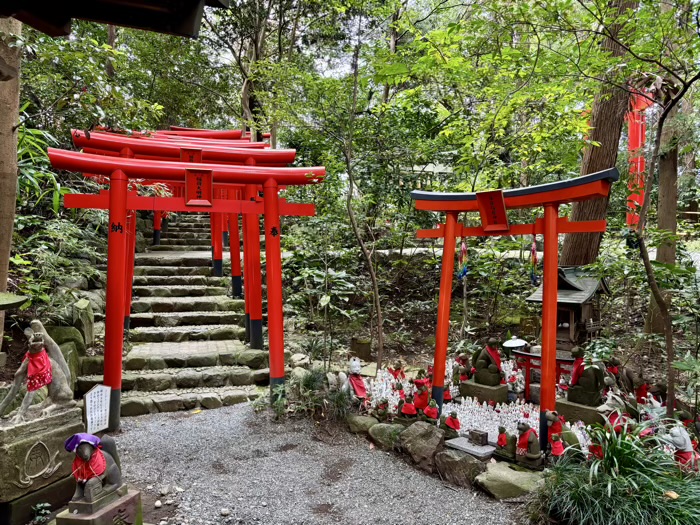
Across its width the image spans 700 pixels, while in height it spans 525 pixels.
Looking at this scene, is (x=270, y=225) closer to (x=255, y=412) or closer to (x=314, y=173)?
(x=314, y=173)

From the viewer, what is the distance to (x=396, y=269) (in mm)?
10539

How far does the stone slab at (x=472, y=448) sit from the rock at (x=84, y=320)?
5149 mm

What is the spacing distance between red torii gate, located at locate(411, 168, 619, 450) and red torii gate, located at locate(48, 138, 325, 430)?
6.09ft

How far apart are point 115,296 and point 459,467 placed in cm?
404

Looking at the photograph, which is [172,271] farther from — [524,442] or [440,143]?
[524,442]

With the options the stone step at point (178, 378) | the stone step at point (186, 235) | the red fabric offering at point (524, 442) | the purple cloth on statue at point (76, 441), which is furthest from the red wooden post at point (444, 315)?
the stone step at point (186, 235)

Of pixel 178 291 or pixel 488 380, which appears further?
pixel 178 291

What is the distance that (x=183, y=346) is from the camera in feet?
24.4

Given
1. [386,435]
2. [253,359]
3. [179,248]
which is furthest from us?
[179,248]

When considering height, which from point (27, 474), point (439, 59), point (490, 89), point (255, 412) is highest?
point (439, 59)

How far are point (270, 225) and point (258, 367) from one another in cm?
242

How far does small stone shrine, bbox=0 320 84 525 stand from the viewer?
3.11m

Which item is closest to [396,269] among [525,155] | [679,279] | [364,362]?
[364,362]

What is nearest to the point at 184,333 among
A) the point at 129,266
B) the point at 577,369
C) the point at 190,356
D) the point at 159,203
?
the point at 190,356
